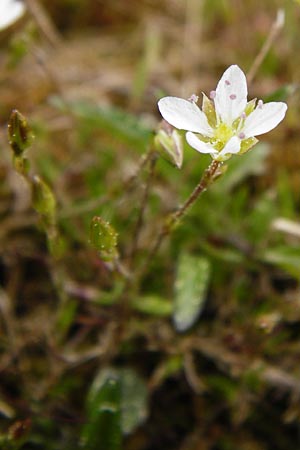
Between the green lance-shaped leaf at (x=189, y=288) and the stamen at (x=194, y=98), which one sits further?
the green lance-shaped leaf at (x=189, y=288)

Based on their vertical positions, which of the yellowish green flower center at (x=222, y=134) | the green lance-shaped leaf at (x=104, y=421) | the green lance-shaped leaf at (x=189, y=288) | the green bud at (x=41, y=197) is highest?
the green bud at (x=41, y=197)

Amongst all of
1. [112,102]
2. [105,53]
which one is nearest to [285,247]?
[112,102]

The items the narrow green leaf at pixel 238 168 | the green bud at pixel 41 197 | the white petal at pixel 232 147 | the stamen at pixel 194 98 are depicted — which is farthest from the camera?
the narrow green leaf at pixel 238 168

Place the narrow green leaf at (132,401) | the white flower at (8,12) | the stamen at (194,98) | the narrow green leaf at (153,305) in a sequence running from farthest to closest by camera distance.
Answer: the white flower at (8,12), the narrow green leaf at (153,305), the narrow green leaf at (132,401), the stamen at (194,98)

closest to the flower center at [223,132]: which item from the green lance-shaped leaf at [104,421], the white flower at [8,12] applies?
the green lance-shaped leaf at [104,421]

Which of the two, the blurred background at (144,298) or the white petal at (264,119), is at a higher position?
the white petal at (264,119)

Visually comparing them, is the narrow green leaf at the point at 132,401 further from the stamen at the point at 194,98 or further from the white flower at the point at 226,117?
the stamen at the point at 194,98

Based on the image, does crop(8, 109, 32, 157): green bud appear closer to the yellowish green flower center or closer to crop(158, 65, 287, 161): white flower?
crop(158, 65, 287, 161): white flower

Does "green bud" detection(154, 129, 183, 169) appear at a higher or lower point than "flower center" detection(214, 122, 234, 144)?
higher

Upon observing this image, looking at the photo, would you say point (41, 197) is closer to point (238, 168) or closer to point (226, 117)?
point (226, 117)

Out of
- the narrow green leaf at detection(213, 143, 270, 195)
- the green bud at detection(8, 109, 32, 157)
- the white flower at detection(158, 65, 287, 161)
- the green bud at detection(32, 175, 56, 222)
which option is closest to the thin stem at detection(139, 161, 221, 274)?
the white flower at detection(158, 65, 287, 161)
